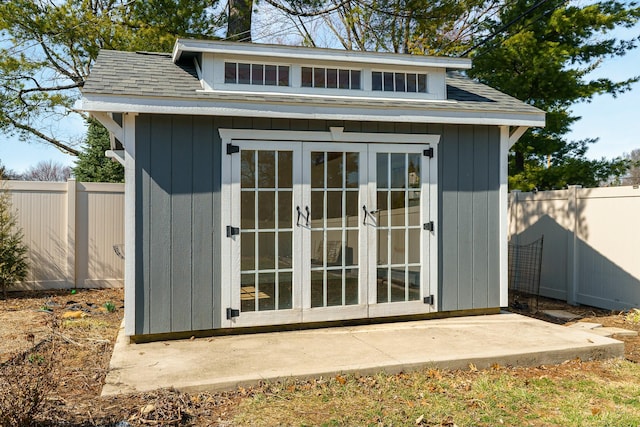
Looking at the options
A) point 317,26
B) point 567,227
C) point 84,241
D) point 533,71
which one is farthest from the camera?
point 317,26

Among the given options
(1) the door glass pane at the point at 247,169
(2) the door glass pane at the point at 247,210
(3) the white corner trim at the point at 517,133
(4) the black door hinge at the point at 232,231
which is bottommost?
(4) the black door hinge at the point at 232,231

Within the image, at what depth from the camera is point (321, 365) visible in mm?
4027

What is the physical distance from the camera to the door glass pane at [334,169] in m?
5.30

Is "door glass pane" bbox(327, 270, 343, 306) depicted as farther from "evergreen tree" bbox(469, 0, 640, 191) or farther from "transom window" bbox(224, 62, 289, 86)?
"evergreen tree" bbox(469, 0, 640, 191)

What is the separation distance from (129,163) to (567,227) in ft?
20.4

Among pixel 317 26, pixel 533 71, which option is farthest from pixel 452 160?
pixel 317 26

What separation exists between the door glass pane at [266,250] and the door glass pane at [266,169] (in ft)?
1.62

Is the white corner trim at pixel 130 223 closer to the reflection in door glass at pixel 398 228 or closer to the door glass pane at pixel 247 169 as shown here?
the door glass pane at pixel 247 169

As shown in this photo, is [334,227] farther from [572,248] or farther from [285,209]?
[572,248]

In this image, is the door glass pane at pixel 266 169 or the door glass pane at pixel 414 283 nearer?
the door glass pane at pixel 266 169

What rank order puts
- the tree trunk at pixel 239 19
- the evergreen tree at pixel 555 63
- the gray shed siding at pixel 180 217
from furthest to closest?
1. the tree trunk at pixel 239 19
2. the evergreen tree at pixel 555 63
3. the gray shed siding at pixel 180 217

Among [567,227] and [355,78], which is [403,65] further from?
[567,227]

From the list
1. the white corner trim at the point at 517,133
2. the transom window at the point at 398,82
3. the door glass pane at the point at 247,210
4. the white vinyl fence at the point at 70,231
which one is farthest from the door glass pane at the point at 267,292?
the white vinyl fence at the point at 70,231

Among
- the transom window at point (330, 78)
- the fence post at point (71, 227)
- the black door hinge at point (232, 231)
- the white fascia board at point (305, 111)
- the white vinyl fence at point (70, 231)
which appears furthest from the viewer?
the fence post at point (71, 227)
